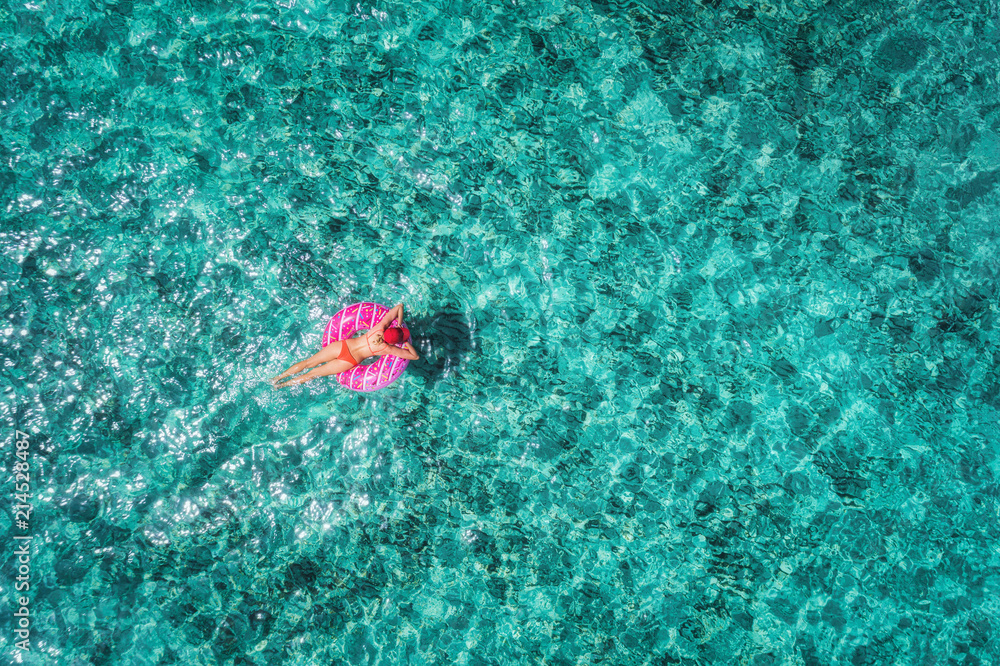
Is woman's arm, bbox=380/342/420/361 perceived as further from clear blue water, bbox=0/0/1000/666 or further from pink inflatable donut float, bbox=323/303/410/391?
clear blue water, bbox=0/0/1000/666

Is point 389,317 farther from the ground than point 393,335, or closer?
farther from the ground

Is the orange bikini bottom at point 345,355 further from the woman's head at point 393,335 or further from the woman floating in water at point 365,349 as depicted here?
the woman's head at point 393,335

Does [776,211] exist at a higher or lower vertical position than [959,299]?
higher

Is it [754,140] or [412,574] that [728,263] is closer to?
[754,140]

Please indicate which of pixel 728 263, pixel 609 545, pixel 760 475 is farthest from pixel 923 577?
pixel 728 263

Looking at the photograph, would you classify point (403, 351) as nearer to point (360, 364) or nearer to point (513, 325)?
point (360, 364)

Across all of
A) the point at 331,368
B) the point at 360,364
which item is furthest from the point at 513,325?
the point at 331,368

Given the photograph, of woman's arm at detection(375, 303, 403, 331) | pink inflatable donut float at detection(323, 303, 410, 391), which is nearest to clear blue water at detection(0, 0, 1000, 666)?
pink inflatable donut float at detection(323, 303, 410, 391)
